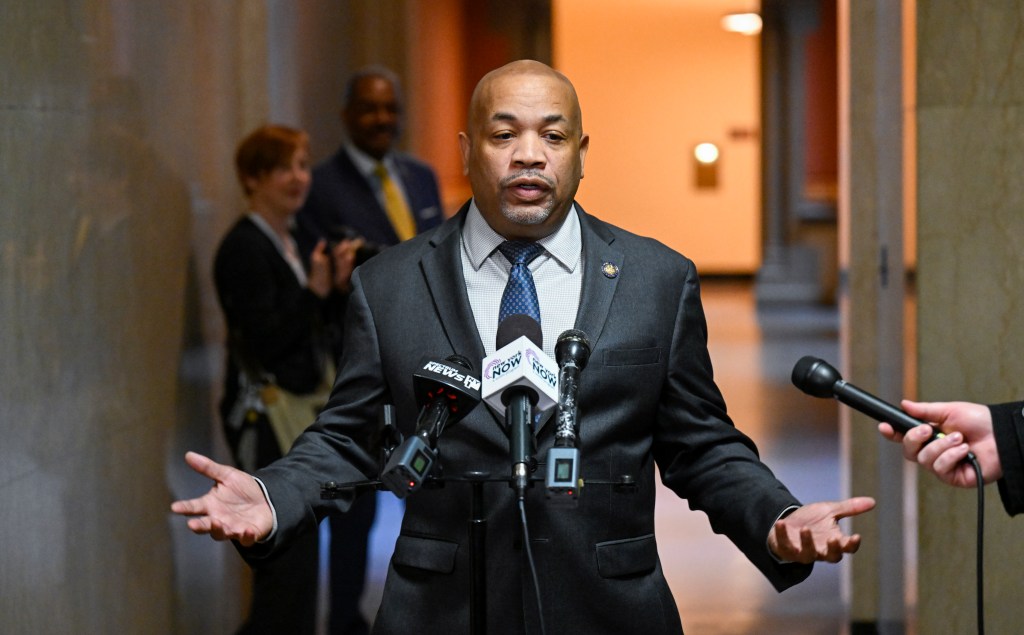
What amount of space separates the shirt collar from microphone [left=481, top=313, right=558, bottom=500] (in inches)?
15.9

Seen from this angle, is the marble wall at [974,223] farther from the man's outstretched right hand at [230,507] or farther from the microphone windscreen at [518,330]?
the man's outstretched right hand at [230,507]

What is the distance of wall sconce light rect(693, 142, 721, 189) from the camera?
21.1 metres

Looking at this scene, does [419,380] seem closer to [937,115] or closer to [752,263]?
[937,115]

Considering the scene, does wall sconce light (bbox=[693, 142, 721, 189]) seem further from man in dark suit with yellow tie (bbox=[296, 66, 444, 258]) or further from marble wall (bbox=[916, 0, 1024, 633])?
marble wall (bbox=[916, 0, 1024, 633])

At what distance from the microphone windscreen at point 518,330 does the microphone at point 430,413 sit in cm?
11

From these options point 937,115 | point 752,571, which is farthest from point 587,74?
point 937,115

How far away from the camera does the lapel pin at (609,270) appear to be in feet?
7.98

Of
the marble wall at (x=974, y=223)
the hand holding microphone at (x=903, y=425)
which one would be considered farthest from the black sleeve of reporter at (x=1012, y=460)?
the marble wall at (x=974, y=223)

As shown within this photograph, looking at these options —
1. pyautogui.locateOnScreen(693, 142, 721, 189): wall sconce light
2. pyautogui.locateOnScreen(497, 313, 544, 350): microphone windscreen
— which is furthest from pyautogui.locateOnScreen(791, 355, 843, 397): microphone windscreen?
pyautogui.locateOnScreen(693, 142, 721, 189): wall sconce light

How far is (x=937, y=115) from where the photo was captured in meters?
3.58

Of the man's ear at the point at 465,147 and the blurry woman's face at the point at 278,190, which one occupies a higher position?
the blurry woman's face at the point at 278,190

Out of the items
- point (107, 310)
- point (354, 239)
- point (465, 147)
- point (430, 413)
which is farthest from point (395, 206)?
point (430, 413)

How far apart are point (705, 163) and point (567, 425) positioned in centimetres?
1960

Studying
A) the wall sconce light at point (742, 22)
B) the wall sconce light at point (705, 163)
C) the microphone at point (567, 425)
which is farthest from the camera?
the wall sconce light at point (705, 163)
